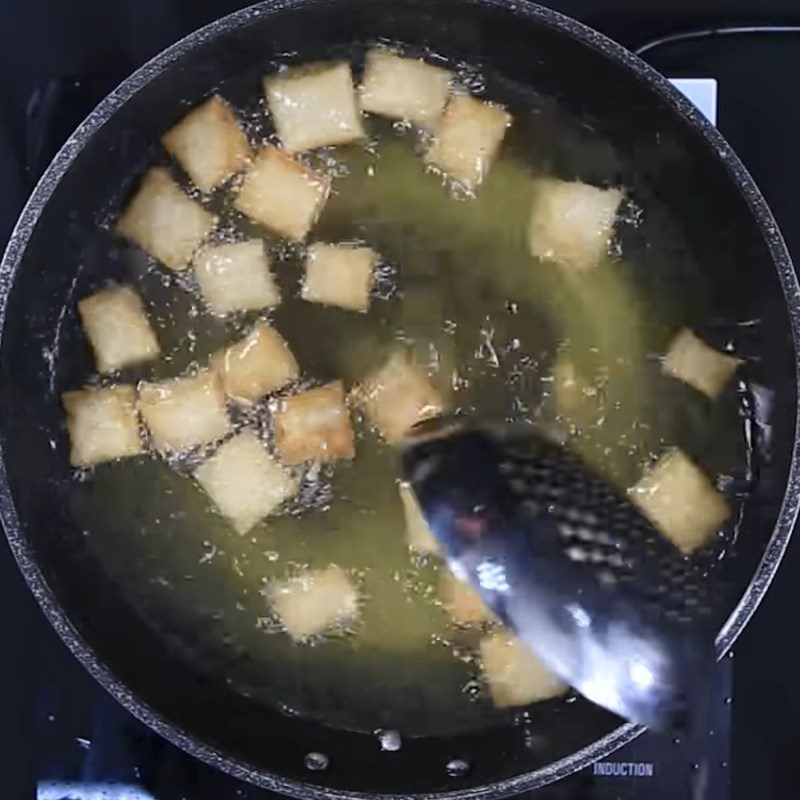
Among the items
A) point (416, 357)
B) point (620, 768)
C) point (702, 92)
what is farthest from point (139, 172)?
point (620, 768)

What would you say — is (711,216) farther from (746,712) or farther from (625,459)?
(746,712)

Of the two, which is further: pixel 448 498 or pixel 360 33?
pixel 360 33

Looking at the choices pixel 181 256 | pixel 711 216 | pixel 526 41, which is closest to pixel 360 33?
pixel 526 41

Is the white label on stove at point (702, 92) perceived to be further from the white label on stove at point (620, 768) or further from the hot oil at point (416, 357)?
the white label on stove at point (620, 768)

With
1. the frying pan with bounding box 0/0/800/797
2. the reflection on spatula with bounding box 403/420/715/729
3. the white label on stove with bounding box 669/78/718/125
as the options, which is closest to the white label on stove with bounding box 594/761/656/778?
the frying pan with bounding box 0/0/800/797

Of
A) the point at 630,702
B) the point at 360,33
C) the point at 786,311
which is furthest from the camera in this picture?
the point at 360,33

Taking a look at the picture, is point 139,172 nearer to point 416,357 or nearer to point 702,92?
point 416,357

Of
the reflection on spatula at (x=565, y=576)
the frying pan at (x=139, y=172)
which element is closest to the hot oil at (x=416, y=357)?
the frying pan at (x=139, y=172)
